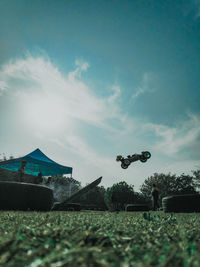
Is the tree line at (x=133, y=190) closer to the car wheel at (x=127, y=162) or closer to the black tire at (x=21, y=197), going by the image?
the car wheel at (x=127, y=162)

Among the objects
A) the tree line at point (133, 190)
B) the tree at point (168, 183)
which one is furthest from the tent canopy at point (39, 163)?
the tree at point (168, 183)

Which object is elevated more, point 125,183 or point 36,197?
point 125,183

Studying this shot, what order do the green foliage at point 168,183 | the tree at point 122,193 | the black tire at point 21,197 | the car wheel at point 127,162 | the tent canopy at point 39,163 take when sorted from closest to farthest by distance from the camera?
the black tire at point 21,197, the tent canopy at point 39,163, the tree at point 122,193, the car wheel at point 127,162, the green foliage at point 168,183

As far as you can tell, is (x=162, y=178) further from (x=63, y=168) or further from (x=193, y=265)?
(x=193, y=265)

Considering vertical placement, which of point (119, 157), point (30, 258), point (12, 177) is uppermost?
point (119, 157)

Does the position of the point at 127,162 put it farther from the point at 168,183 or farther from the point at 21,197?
the point at 168,183

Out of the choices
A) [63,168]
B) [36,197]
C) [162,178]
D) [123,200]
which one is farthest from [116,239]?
[162,178]

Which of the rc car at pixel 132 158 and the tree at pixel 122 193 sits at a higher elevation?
the rc car at pixel 132 158

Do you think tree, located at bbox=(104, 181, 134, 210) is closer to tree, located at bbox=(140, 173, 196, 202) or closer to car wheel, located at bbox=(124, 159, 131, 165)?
car wheel, located at bbox=(124, 159, 131, 165)

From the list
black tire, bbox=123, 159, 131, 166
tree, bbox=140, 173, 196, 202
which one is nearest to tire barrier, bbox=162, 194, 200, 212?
black tire, bbox=123, 159, 131, 166

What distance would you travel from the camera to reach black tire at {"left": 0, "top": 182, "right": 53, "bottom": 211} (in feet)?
15.3

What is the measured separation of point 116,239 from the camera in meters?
1.03

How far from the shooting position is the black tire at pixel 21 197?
4.66 m

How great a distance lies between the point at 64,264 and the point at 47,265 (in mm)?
61
